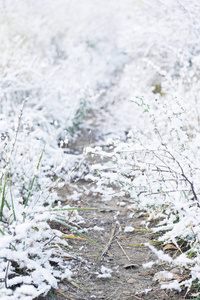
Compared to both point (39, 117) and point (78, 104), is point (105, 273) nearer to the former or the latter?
point (39, 117)

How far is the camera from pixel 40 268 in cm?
176

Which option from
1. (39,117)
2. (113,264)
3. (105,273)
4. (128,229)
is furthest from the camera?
(39,117)

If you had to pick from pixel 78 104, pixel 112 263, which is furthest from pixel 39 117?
pixel 112 263

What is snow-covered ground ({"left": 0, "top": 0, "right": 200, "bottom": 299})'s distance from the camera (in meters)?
1.85

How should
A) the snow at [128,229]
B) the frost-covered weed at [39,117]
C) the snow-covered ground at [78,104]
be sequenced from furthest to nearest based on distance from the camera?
the snow at [128,229] < the snow-covered ground at [78,104] < the frost-covered weed at [39,117]

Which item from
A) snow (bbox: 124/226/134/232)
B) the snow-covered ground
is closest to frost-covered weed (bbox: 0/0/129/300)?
the snow-covered ground

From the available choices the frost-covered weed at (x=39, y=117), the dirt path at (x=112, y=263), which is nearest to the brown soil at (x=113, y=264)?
the dirt path at (x=112, y=263)

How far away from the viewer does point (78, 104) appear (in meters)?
4.69

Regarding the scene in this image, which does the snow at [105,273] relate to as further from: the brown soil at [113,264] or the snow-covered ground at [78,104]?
the snow-covered ground at [78,104]

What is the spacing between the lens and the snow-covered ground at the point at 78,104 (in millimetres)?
1854

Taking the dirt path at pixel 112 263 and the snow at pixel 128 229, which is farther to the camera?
the snow at pixel 128 229

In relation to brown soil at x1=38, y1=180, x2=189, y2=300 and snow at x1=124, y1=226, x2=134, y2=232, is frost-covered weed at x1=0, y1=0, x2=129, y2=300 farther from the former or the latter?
snow at x1=124, y1=226, x2=134, y2=232

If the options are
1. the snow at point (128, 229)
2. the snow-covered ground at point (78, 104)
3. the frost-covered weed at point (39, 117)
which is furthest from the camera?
the snow at point (128, 229)

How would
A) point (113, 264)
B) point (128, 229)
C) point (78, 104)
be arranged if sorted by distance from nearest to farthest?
point (113, 264) < point (128, 229) < point (78, 104)
